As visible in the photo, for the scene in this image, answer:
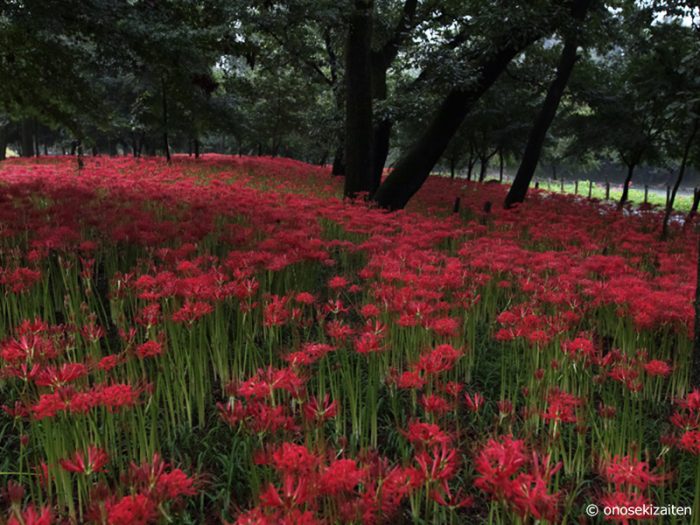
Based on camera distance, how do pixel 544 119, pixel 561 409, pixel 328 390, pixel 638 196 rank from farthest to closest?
pixel 638 196 → pixel 544 119 → pixel 328 390 → pixel 561 409

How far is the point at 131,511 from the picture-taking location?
4.63 feet

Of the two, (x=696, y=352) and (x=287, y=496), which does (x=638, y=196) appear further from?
(x=287, y=496)

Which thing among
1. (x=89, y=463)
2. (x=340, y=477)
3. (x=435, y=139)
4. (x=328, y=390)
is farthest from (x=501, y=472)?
(x=435, y=139)

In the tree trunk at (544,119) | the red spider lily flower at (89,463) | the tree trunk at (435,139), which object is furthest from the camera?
the tree trunk at (544,119)

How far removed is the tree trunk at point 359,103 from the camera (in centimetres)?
1093

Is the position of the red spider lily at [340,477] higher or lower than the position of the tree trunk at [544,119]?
lower

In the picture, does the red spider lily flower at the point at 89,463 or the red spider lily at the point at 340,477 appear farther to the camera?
the red spider lily flower at the point at 89,463

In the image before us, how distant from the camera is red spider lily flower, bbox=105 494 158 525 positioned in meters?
1.37

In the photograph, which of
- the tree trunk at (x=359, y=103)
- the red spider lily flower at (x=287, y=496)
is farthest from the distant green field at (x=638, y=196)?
the red spider lily flower at (x=287, y=496)

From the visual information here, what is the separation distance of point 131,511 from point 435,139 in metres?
10.8

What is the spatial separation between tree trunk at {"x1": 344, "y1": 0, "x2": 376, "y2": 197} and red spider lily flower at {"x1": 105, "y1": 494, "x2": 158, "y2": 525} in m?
10.2

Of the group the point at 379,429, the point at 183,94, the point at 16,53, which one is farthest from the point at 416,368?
the point at 16,53

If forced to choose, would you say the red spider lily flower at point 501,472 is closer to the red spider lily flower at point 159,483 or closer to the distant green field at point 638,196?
the red spider lily flower at point 159,483

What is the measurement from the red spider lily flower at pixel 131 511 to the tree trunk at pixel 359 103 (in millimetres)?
10171
